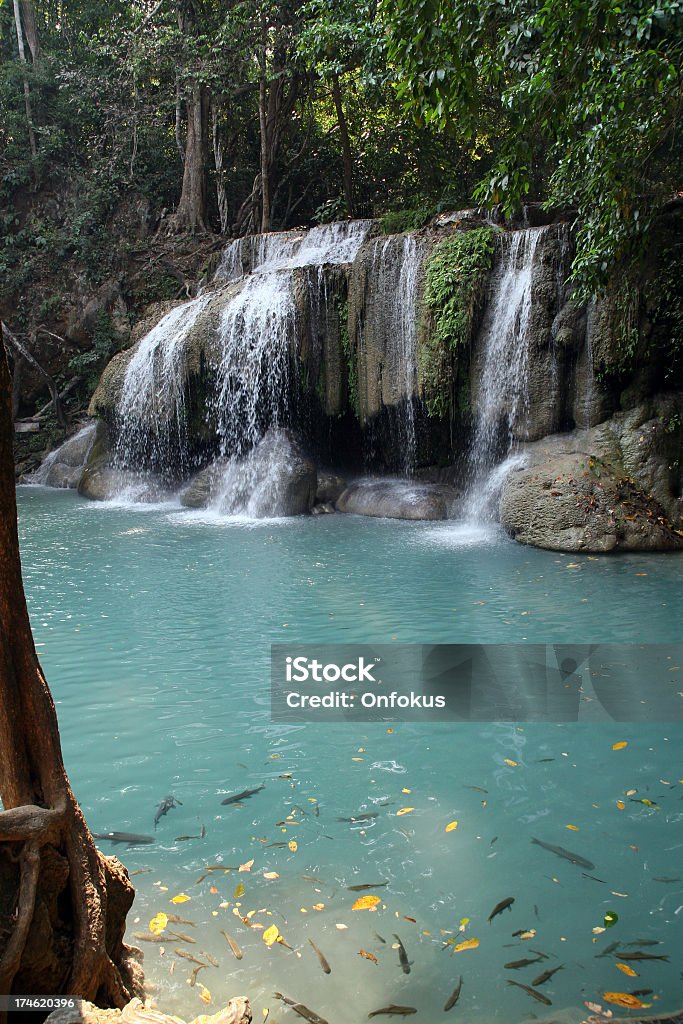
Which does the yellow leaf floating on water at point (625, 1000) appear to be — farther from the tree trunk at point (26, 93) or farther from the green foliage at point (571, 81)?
the tree trunk at point (26, 93)

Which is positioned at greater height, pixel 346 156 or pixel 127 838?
pixel 346 156

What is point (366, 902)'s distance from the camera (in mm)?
2783

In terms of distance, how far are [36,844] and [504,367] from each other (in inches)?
394

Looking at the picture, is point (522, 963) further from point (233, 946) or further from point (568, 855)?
point (233, 946)

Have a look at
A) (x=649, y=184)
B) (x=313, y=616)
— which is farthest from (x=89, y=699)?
(x=649, y=184)

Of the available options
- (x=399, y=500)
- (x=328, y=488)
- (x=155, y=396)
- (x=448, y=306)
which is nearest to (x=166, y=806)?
(x=399, y=500)

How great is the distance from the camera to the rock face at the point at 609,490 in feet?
28.5

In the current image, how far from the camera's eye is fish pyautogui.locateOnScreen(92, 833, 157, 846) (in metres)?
3.21

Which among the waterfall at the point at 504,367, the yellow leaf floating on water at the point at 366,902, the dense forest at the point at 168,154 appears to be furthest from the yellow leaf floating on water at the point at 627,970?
the dense forest at the point at 168,154

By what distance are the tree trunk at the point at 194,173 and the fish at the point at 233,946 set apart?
62.1 ft

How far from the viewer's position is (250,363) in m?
13.3

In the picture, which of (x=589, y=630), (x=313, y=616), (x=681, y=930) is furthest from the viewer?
(x=313, y=616)

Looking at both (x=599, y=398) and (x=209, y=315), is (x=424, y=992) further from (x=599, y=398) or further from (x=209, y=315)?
(x=209, y=315)

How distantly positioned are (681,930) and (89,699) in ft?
11.0
